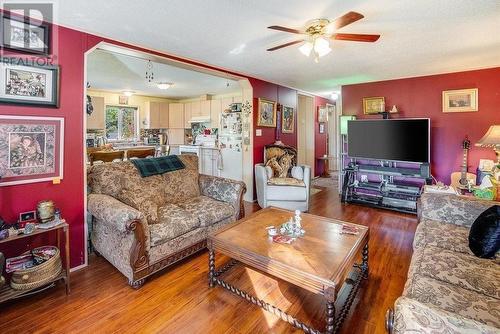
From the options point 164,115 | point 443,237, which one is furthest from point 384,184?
point 164,115

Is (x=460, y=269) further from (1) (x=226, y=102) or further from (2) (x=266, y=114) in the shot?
(1) (x=226, y=102)

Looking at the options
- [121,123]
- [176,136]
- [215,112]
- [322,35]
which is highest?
[215,112]

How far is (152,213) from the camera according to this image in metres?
2.38

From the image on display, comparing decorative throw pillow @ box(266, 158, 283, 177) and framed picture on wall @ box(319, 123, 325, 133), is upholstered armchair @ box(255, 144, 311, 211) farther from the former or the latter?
framed picture on wall @ box(319, 123, 325, 133)

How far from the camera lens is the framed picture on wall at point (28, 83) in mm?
1951

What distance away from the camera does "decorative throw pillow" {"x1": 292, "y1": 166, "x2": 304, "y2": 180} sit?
14.0 ft

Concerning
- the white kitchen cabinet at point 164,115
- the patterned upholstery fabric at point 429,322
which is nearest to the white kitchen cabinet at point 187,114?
the white kitchen cabinet at point 164,115

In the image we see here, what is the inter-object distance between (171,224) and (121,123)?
5.24 m

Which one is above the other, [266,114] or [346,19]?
[346,19]

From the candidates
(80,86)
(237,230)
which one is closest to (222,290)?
(237,230)

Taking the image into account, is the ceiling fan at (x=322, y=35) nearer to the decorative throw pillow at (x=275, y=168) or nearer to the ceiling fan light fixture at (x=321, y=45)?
the ceiling fan light fixture at (x=321, y=45)

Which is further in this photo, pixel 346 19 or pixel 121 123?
pixel 121 123

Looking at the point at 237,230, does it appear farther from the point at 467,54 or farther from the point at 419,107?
the point at 419,107

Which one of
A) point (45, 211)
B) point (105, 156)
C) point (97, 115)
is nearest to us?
point (45, 211)
